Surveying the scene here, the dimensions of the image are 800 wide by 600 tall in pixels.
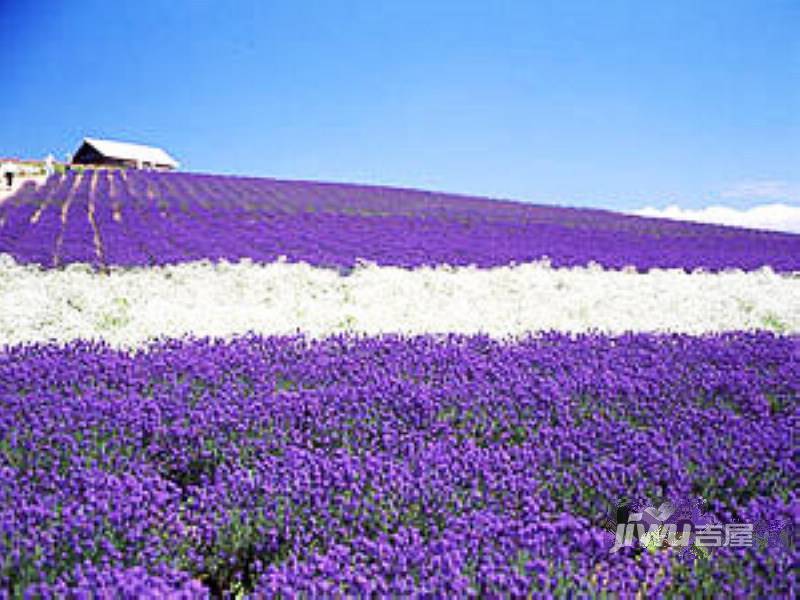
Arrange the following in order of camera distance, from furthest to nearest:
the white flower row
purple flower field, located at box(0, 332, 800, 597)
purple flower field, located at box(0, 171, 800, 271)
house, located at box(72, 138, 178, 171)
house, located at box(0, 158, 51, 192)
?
1. house, located at box(72, 138, 178, 171)
2. house, located at box(0, 158, 51, 192)
3. purple flower field, located at box(0, 171, 800, 271)
4. the white flower row
5. purple flower field, located at box(0, 332, 800, 597)

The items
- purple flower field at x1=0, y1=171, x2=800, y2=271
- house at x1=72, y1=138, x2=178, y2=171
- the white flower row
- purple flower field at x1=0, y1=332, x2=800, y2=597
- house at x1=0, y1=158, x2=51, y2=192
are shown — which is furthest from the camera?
house at x1=72, y1=138, x2=178, y2=171

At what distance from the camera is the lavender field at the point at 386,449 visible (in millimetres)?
2707

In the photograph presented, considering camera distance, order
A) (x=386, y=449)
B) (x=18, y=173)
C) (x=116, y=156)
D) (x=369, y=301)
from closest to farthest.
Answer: (x=386, y=449)
(x=369, y=301)
(x=18, y=173)
(x=116, y=156)

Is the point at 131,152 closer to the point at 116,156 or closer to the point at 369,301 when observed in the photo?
the point at 116,156

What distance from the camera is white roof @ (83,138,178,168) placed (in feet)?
168

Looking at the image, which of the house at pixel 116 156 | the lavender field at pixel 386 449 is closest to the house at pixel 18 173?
the house at pixel 116 156

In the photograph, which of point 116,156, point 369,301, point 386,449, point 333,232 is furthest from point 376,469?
point 116,156

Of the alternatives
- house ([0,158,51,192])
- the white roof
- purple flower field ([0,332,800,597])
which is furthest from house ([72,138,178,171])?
purple flower field ([0,332,800,597])

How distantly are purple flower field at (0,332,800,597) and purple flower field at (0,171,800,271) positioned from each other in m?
7.65

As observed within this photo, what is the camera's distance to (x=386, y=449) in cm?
383

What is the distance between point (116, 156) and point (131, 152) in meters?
2.73

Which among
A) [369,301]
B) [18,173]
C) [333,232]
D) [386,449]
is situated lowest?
[386,449]

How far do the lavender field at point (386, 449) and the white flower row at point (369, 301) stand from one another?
0.25 ft

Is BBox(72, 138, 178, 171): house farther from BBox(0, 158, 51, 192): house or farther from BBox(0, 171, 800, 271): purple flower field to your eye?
BBox(0, 171, 800, 271): purple flower field
